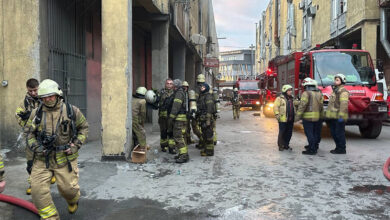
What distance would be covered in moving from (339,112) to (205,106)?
3031 mm

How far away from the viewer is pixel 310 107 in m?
7.80

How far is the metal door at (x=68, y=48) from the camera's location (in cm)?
791

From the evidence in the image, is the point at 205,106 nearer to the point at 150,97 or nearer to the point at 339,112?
the point at 150,97

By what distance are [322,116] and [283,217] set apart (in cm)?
461

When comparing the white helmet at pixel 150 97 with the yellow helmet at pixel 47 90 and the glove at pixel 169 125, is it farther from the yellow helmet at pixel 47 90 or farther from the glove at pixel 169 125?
the yellow helmet at pixel 47 90

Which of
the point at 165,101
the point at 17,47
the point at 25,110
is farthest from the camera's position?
the point at 165,101

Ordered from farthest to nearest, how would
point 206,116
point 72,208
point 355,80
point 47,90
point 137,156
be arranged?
1. point 355,80
2. point 206,116
3. point 137,156
4. point 72,208
5. point 47,90

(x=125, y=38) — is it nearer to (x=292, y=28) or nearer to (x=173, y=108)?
(x=173, y=108)

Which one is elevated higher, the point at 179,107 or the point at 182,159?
the point at 179,107

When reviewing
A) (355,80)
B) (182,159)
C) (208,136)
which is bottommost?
(182,159)

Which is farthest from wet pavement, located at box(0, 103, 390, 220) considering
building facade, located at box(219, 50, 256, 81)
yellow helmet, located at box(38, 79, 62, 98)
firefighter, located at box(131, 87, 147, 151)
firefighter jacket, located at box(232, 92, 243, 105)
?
building facade, located at box(219, 50, 256, 81)

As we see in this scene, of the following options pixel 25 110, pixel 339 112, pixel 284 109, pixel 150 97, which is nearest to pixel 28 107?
pixel 25 110

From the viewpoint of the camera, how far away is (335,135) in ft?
25.6

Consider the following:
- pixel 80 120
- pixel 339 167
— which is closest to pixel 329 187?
pixel 339 167
